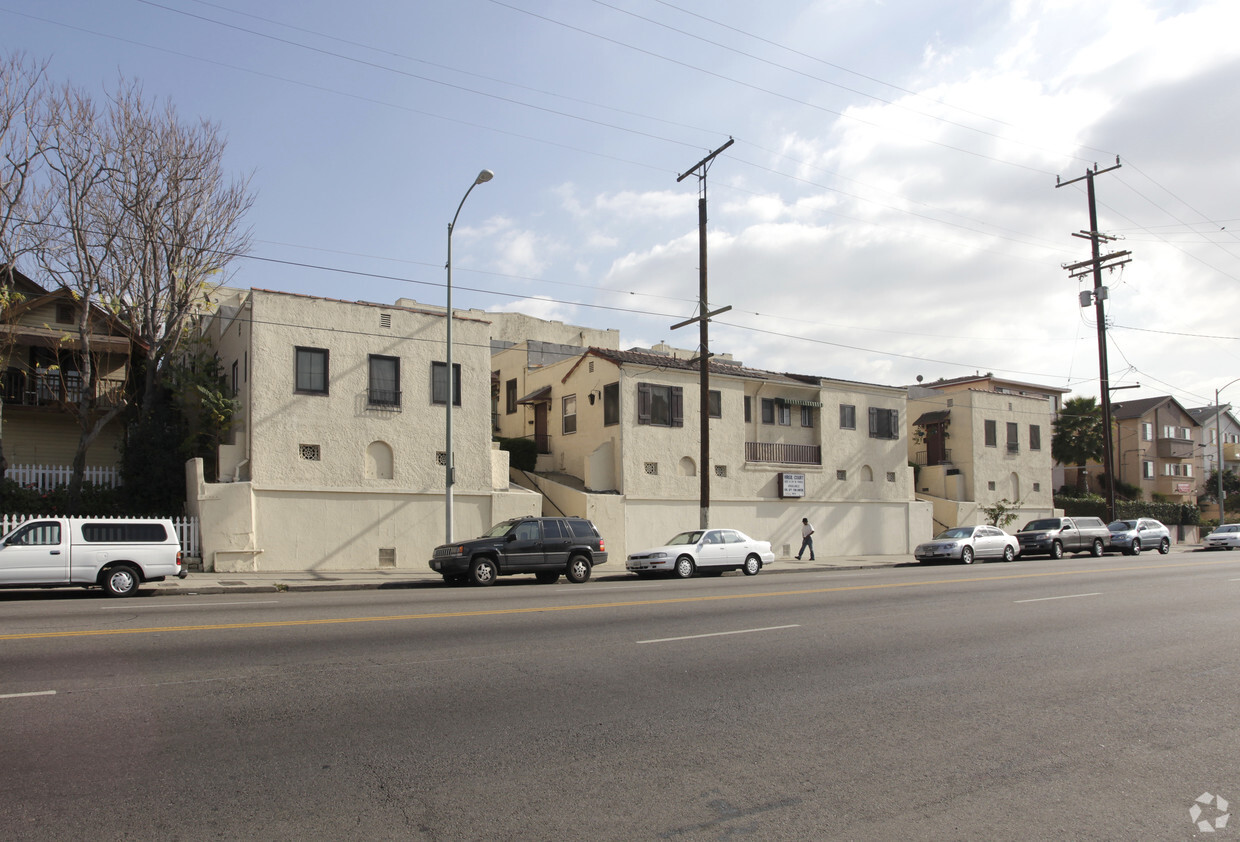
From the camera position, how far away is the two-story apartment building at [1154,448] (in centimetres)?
6316

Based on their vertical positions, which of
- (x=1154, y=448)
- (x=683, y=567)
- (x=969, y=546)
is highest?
(x=1154, y=448)

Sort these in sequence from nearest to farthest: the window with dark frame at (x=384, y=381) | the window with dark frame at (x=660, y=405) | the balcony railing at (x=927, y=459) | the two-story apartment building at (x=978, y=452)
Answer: the window with dark frame at (x=384, y=381), the window with dark frame at (x=660, y=405), the two-story apartment building at (x=978, y=452), the balcony railing at (x=927, y=459)

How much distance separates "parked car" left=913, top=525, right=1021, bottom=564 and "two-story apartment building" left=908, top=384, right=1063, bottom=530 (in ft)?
31.2

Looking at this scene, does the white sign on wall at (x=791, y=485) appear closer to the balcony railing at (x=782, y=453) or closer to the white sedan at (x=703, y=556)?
the balcony railing at (x=782, y=453)

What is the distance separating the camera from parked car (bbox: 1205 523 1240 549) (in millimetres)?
39719

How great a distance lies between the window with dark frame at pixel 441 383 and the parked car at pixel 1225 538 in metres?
36.1

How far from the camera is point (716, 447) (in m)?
32.6

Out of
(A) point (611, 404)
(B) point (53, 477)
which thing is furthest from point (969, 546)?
(B) point (53, 477)

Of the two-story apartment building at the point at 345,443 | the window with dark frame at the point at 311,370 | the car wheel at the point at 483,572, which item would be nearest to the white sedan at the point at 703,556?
the car wheel at the point at 483,572

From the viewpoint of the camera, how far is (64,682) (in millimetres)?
7738

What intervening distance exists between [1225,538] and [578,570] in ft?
114

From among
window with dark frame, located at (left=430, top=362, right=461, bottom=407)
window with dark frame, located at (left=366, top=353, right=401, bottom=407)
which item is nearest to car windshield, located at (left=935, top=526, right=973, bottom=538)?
window with dark frame, located at (left=430, top=362, right=461, bottom=407)

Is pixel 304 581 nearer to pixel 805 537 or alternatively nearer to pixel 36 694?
pixel 36 694

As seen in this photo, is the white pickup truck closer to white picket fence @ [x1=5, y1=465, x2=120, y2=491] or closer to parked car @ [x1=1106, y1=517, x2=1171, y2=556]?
white picket fence @ [x1=5, y1=465, x2=120, y2=491]
